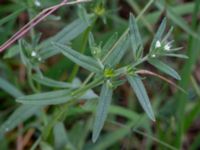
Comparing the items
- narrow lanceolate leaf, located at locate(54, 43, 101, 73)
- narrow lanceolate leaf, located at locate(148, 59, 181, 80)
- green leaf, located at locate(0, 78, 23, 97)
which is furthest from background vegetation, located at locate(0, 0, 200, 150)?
narrow lanceolate leaf, located at locate(148, 59, 181, 80)

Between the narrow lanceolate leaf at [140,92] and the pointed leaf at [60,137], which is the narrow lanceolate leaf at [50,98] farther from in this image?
the pointed leaf at [60,137]

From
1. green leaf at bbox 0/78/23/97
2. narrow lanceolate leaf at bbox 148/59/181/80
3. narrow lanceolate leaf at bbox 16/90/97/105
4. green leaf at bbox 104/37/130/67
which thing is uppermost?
green leaf at bbox 104/37/130/67

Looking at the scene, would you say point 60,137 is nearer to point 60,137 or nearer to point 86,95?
point 60,137

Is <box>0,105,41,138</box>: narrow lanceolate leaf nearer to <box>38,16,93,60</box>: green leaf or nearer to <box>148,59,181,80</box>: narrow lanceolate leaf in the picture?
<box>38,16,93,60</box>: green leaf

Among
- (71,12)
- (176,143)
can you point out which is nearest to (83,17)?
(176,143)

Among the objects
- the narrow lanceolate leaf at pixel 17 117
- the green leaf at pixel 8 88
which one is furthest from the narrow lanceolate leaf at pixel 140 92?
the green leaf at pixel 8 88

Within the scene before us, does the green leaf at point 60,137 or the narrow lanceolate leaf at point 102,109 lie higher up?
the narrow lanceolate leaf at point 102,109
